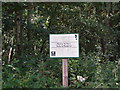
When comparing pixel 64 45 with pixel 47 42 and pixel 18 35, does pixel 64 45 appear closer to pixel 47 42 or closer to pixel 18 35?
pixel 18 35

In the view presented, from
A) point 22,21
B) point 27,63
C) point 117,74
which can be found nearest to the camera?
point 117,74

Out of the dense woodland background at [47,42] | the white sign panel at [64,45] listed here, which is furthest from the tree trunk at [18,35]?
the white sign panel at [64,45]

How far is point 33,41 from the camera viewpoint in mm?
9195

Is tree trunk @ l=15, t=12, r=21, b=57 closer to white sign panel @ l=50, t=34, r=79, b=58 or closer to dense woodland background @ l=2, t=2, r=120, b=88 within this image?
dense woodland background @ l=2, t=2, r=120, b=88

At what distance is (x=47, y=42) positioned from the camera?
30.9 ft

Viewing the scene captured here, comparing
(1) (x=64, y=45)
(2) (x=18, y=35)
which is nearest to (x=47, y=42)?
(2) (x=18, y=35)

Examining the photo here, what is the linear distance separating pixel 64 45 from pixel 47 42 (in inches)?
142

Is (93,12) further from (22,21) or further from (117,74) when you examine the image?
(117,74)

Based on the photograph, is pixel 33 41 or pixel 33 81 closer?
pixel 33 81

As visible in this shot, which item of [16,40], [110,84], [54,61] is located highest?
[16,40]

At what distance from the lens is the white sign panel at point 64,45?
5820 millimetres

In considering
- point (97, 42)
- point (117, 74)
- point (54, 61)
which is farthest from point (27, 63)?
point (97, 42)

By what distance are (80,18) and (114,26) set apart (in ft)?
5.18

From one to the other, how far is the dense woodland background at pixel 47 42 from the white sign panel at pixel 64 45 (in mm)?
538
